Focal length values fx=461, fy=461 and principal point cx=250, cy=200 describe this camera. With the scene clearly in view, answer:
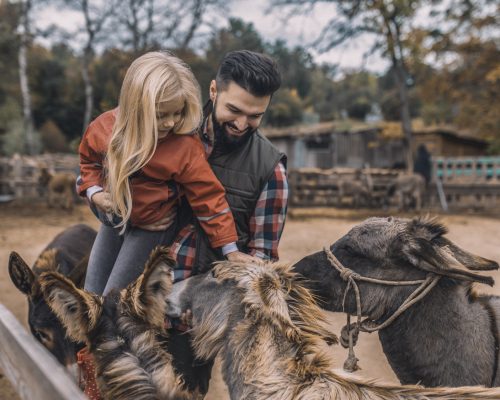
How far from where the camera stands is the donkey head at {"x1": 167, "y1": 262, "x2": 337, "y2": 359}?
1887 mm

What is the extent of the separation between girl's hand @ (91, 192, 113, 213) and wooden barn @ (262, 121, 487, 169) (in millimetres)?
29024

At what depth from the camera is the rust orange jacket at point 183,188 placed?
2.29 m

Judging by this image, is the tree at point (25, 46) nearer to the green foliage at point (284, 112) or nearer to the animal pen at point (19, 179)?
the animal pen at point (19, 179)

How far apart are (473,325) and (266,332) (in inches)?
47.0

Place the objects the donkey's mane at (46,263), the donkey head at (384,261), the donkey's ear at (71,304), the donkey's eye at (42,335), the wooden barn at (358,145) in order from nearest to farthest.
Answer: the donkey's ear at (71,304) → the donkey head at (384,261) → the donkey's eye at (42,335) → the donkey's mane at (46,263) → the wooden barn at (358,145)

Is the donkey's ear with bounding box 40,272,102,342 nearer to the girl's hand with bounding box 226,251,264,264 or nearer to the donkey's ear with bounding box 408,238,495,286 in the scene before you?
the girl's hand with bounding box 226,251,264,264

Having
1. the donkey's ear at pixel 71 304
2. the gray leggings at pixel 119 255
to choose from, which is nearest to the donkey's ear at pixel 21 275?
the gray leggings at pixel 119 255

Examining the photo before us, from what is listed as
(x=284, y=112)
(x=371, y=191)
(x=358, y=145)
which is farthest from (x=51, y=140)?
(x=371, y=191)

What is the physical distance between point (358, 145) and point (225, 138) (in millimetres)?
31296

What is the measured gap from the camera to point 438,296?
2385 mm

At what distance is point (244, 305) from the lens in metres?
1.94

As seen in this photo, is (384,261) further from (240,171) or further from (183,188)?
(183,188)

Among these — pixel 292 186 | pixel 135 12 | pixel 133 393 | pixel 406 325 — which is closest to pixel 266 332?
pixel 133 393

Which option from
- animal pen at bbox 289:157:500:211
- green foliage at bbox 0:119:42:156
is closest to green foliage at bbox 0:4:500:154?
green foliage at bbox 0:119:42:156
